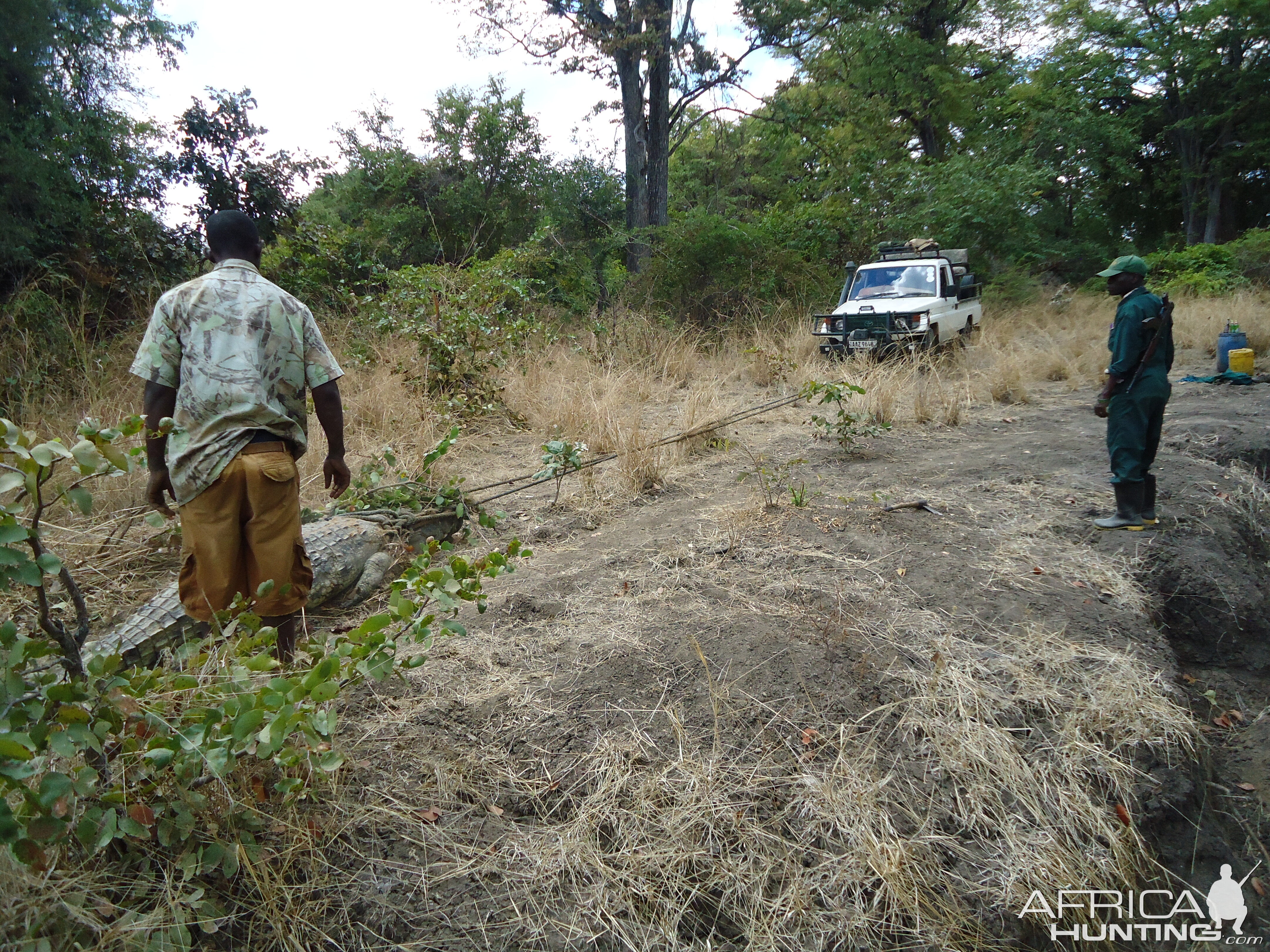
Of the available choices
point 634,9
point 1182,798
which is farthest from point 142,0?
point 1182,798

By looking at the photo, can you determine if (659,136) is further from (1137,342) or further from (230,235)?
(230,235)

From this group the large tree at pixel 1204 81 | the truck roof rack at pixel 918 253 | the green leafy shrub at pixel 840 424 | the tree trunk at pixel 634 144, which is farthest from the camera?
the large tree at pixel 1204 81

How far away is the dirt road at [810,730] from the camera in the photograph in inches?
86.8

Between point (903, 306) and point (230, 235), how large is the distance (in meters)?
9.38

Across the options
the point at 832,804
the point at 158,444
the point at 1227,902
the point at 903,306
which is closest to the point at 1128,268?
the point at 1227,902

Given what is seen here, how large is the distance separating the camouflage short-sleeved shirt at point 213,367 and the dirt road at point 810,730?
1111mm

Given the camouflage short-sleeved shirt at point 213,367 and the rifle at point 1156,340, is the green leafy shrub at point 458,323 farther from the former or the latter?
the rifle at point 1156,340

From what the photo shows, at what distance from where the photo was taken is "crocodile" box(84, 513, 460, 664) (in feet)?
10.4

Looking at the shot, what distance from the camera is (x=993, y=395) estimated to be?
28.7 ft

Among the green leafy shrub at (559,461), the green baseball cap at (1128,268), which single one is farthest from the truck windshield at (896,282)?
the green leafy shrub at (559,461)

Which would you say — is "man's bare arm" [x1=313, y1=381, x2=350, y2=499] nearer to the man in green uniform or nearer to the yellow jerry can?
the man in green uniform

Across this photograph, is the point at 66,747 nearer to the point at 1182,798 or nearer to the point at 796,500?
the point at 1182,798

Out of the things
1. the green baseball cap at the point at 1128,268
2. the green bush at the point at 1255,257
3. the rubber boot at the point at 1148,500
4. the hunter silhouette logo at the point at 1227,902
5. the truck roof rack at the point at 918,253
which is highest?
the truck roof rack at the point at 918,253

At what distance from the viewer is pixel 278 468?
262 centimetres
